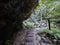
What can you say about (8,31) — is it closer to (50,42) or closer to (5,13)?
(5,13)

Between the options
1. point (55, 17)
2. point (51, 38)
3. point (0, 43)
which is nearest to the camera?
point (0, 43)

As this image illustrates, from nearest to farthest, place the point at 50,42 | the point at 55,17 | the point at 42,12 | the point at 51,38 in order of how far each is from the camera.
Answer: the point at 50,42 → the point at 51,38 → the point at 55,17 → the point at 42,12

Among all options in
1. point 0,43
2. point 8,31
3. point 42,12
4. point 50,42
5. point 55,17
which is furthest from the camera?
point 42,12

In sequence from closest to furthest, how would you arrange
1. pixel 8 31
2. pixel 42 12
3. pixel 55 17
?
pixel 8 31, pixel 55 17, pixel 42 12

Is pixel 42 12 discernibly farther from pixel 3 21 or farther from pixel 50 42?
pixel 3 21

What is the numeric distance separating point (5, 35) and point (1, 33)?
145 millimetres

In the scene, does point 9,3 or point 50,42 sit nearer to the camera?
point 9,3

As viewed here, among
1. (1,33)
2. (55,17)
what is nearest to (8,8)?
(1,33)

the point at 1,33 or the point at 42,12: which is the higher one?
the point at 42,12

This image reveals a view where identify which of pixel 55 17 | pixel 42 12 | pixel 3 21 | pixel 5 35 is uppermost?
pixel 42 12

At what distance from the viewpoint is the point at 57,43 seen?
7.37m

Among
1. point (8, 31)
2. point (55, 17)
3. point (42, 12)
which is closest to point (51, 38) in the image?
point (55, 17)

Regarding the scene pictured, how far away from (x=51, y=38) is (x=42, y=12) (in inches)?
308

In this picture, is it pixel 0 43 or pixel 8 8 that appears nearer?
pixel 8 8
